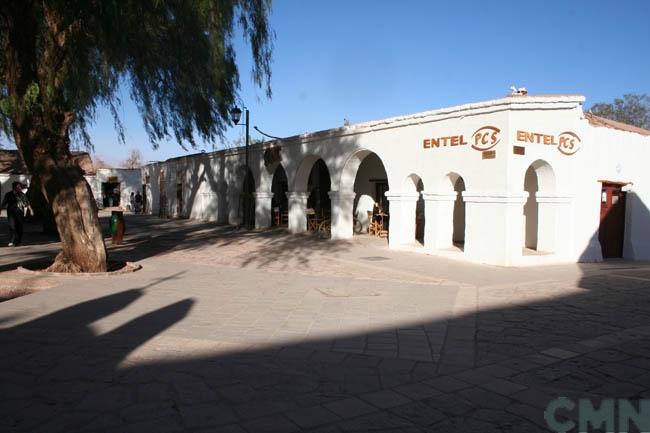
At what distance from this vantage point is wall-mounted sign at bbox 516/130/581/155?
35.0 ft

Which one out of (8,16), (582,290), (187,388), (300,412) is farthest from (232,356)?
(8,16)

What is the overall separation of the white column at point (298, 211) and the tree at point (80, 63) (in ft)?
19.7

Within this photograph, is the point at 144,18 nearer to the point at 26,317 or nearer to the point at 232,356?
the point at 26,317

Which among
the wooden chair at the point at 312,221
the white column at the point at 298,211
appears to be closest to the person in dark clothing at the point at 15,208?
the white column at the point at 298,211

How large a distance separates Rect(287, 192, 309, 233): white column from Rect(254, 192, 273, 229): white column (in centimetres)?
212

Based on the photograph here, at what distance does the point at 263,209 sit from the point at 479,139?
434 inches

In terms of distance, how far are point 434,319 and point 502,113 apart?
628 cm

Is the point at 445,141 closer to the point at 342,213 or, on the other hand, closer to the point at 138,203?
the point at 342,213

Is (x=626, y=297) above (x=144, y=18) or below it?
below

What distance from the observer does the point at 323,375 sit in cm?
401

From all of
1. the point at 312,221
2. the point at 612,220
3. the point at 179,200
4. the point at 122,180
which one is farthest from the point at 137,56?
the point at 122,180

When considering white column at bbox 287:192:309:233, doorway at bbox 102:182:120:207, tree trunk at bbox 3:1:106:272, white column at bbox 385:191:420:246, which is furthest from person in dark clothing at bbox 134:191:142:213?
tree trunk at bbox 3:1:106:272

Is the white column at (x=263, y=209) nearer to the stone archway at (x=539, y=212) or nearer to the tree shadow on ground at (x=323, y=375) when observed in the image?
the stone archway at (x=539, y=212)

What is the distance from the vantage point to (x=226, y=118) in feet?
55.2
